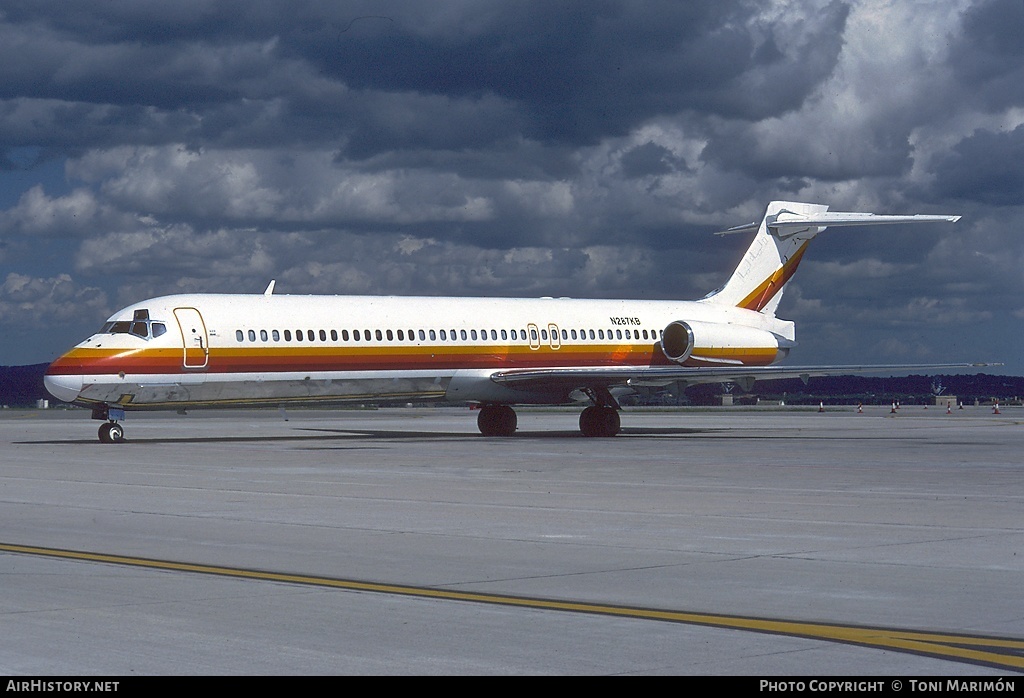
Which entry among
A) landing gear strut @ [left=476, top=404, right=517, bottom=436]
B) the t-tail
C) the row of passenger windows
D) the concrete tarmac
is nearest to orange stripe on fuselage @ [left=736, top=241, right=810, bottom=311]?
the t-tail

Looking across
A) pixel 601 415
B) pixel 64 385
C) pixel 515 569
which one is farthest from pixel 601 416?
pixel 515 569

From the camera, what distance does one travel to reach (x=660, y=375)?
35344 millimetres

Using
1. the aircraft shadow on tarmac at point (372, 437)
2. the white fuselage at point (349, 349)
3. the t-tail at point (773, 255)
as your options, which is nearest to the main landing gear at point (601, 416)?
the aircraft shadow on tarmac at point (372, 437)

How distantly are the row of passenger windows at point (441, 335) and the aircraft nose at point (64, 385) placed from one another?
12.8ft

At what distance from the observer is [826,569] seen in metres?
11.2

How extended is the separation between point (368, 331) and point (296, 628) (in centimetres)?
2665

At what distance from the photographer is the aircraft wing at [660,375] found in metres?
35.5

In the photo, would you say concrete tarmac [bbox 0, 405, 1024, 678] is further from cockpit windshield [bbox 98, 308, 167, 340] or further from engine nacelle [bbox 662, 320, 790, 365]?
engine nacelle [bbox 662, 320, 790, 365]

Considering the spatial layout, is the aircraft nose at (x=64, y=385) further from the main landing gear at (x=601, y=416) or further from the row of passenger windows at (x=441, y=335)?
the main landing gear at (x=601, y=416)

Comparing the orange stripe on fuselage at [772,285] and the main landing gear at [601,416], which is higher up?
the orange stripe on fuselage at [772,285]

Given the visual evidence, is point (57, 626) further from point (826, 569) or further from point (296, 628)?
point (826, 569)

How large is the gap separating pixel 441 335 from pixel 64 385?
33.0 ft

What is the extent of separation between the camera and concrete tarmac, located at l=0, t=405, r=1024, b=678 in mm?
7719

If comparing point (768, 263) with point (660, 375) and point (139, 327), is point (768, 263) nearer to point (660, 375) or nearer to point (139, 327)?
point (660, 375)
